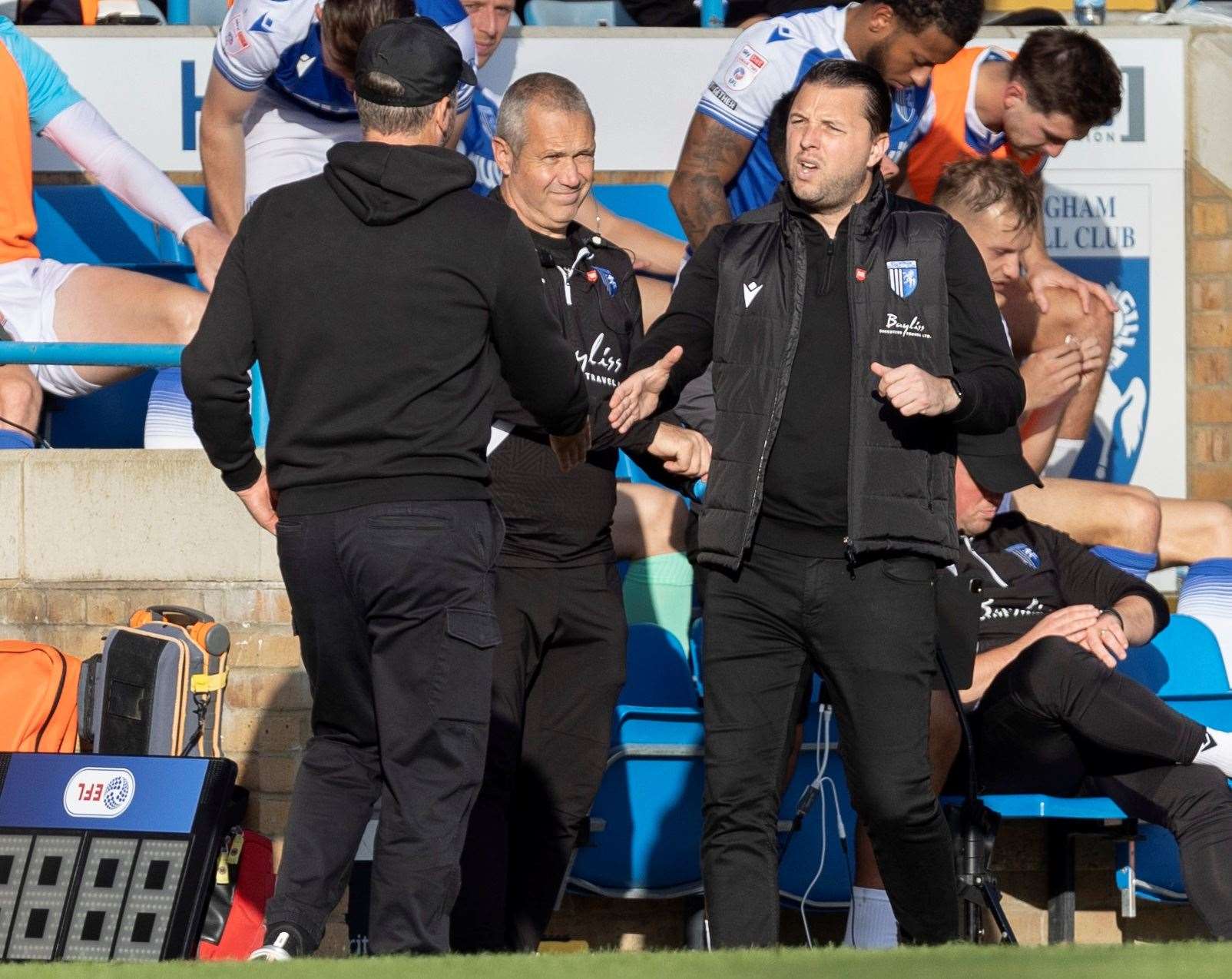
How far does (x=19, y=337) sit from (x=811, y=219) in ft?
8.91

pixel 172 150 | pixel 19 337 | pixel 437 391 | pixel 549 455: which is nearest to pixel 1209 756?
pixel 549 455

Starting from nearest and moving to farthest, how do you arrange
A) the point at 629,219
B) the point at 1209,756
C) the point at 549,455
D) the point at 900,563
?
the point at 900,563
the point at 549,455
the point at 1209,756
the point at 629,219

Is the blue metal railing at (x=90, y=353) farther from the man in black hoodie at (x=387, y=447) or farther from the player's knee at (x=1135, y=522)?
the player's knee at (x=1135, y=522)

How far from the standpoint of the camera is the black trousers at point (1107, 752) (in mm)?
4102

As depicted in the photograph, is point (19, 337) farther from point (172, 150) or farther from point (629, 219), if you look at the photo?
point (629, 219)

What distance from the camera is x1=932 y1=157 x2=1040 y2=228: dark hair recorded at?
4.88 m

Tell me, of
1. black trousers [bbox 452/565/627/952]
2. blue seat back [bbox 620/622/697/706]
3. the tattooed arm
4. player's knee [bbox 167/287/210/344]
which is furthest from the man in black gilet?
player's knee [bbox 167/287/210/344]

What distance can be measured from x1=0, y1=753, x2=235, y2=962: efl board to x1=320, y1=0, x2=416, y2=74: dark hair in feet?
6.17

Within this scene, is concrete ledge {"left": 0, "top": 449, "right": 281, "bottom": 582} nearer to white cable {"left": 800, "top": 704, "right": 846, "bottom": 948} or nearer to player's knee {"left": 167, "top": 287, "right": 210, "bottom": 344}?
player's knee {"left": 167, "top": 287, "right": 210, "bottom": 344}

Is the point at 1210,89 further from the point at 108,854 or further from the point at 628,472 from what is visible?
the point at 108,854

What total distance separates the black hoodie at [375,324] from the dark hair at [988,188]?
1.95 metres

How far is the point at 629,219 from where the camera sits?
20.1 feet

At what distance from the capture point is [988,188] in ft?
16.0

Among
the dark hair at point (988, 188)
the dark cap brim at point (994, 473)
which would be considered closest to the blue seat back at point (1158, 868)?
the dark cap brim at point (994, 473)
